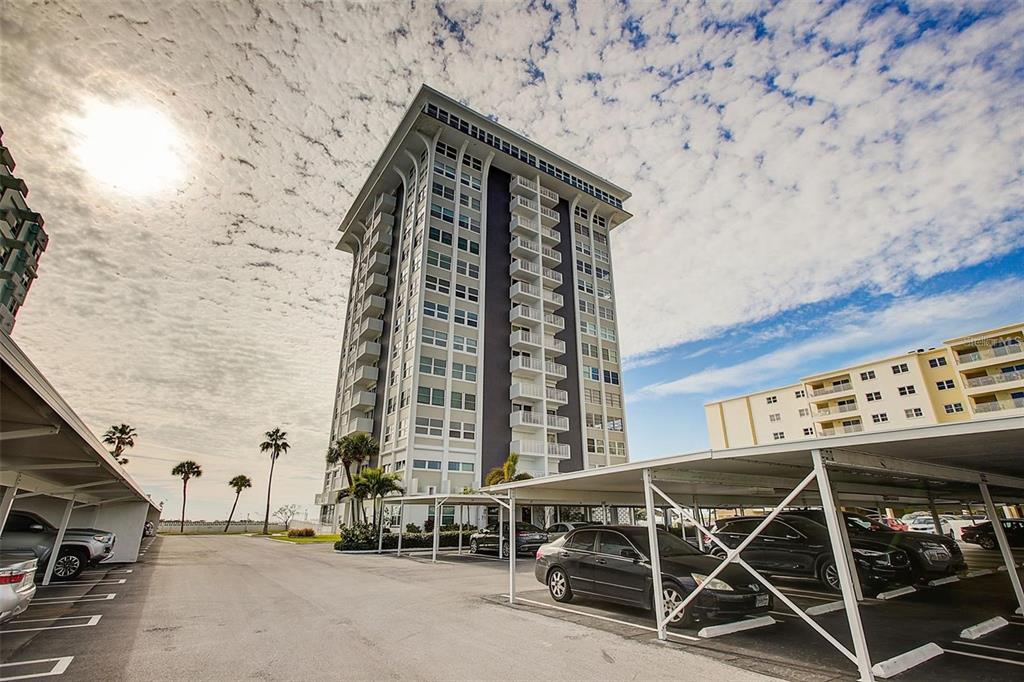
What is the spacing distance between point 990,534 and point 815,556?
23.1 meters

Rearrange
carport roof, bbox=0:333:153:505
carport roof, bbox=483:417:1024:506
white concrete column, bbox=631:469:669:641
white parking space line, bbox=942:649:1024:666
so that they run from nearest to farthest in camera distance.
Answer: carport roof, bbox=0:333:153:505
carport roof, bbox=483:417:1024:506
white parking space line, bbox=942:649:1024:666
white concrete column, bbox=631:469:669:641

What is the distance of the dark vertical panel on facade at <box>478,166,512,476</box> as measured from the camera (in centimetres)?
3994

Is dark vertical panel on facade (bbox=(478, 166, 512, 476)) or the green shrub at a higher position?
dark vertical panel on facade (bbox=(478, 166, 512, 476))

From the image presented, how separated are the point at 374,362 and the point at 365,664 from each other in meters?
42.0

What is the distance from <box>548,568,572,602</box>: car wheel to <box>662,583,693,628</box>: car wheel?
265 centimetres

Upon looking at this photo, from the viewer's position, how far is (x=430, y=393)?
125 ft

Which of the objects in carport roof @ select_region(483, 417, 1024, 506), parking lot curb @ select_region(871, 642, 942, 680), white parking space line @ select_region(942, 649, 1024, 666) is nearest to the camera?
carport roof @ select_region(483, 417, 1024, 506)

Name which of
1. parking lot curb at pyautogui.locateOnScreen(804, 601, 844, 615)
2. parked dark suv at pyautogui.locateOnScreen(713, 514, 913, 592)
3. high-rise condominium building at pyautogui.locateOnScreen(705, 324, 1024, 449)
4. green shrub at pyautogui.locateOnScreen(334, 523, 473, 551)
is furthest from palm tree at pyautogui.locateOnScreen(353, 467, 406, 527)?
high-rise condominium building at pyautogui.locateOnScreen(705, 324, 1024, 449)

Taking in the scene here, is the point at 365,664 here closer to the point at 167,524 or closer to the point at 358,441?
the point at 358,441

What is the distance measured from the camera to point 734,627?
7.56m

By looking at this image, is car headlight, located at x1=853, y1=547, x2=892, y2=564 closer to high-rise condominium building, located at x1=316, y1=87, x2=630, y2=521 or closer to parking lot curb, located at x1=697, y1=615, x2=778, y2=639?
parking lot curb, located at x1=697, y1=615, x2=778, y2=639

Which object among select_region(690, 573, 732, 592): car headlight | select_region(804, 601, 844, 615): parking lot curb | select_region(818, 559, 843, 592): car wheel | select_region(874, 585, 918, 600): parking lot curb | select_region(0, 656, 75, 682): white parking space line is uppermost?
select_region(690, 573, 732, 592): car headlight

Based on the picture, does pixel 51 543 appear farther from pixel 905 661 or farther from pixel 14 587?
pixel 905 661

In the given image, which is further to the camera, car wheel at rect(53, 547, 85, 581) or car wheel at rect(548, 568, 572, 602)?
car wheel at rect(53, 547, 85, 581)
